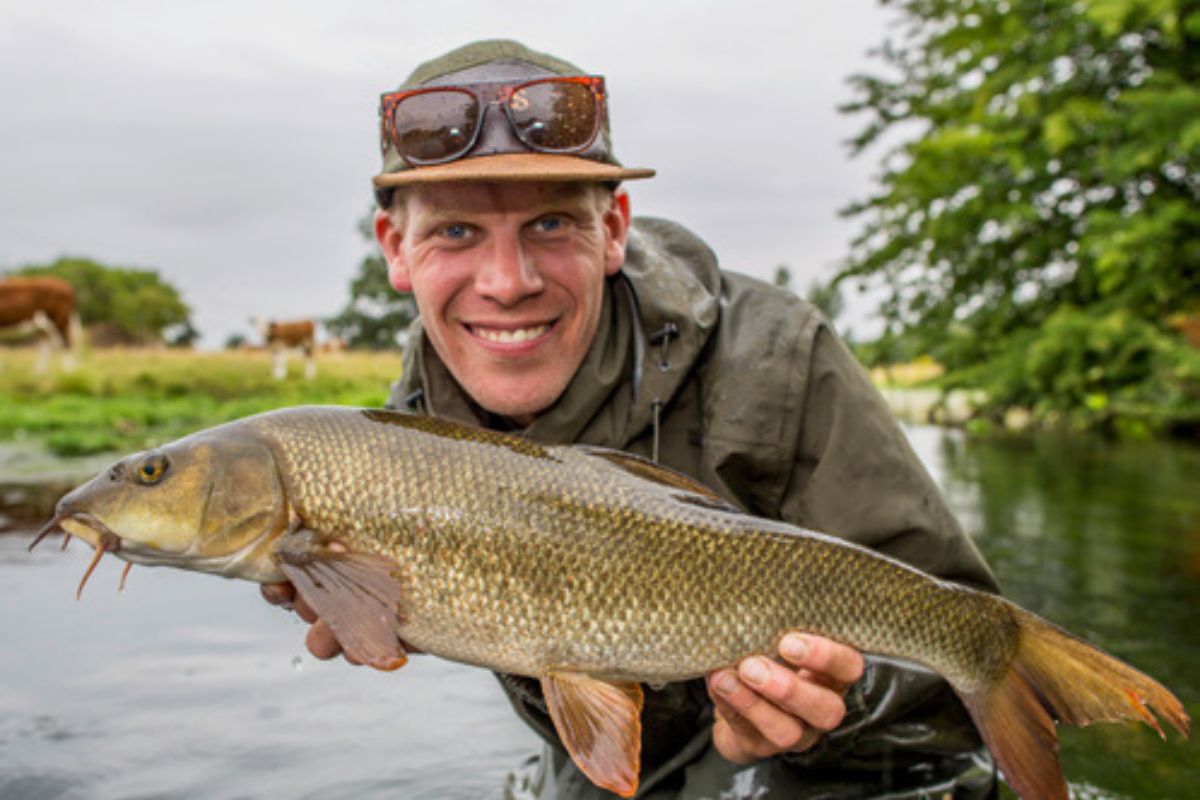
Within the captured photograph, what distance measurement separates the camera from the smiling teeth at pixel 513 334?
305 cm

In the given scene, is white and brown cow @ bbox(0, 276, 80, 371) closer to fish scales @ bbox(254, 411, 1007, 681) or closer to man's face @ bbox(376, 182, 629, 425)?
man's face @ bbox(376, 182, 629, 425)

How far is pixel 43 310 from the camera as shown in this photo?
22.6m

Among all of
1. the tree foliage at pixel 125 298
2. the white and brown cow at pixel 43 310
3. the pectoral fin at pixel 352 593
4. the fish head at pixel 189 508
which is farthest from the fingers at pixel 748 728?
the tree foliage at pixel 125 298

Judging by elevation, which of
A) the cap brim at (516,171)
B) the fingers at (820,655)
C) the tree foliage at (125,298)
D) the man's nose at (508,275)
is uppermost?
the cap brim at (516,171)

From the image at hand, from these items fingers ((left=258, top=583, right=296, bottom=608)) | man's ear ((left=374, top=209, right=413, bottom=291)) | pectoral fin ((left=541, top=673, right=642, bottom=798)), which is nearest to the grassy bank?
man's ear ((left=374, top=209, right=413, bottom=291))

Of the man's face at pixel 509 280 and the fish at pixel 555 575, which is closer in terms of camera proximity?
the fish at pixel 555 575

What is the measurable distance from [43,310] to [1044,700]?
2385cm

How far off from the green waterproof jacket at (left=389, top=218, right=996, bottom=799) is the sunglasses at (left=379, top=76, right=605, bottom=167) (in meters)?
0.53

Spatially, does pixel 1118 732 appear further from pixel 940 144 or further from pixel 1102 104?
pixel 1102 104

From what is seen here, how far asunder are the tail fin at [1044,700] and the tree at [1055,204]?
1076cm

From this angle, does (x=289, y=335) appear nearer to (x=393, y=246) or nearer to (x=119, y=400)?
(x=119, y=400)

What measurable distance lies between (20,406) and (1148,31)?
17.9 m

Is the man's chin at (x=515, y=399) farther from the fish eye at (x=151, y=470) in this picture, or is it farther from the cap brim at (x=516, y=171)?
the fish eye at (x=151, y=470)

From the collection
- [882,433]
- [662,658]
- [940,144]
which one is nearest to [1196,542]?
[882,433]
